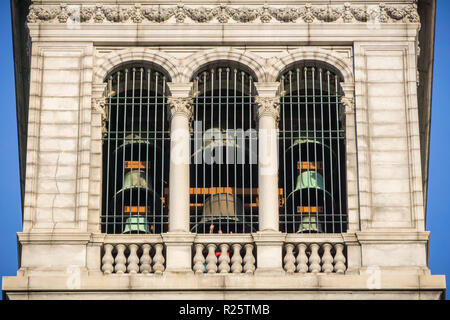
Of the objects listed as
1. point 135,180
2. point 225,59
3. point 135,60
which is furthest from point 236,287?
point 135,60

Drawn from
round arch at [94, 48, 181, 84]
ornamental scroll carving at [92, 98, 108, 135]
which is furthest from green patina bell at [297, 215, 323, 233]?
ornamental scroll carving at [92, 98, 108, 135]

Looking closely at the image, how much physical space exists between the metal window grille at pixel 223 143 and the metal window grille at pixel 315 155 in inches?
33.5

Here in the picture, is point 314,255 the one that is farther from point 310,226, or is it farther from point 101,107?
point 101,107

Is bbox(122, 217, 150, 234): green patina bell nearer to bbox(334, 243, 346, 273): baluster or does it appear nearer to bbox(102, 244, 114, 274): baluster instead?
bbox(102, 244, 114, 274): baluster

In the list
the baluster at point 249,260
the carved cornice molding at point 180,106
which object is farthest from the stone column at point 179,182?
the baluster at point 249,260

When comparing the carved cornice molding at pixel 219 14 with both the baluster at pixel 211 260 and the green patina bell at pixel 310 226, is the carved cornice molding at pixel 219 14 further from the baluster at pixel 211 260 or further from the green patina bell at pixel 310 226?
the baluster at pixel 211 260

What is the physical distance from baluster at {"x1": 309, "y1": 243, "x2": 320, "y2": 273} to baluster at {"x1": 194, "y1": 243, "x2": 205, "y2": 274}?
2.36 metres

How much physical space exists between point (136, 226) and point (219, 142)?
10.6 ft

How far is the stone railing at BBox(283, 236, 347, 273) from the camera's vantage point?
39281 mm

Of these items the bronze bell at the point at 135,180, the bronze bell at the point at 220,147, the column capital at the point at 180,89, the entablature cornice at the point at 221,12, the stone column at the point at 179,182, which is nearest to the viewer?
the stone column at the point at 179,182

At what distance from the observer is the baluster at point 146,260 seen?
39.3 meters

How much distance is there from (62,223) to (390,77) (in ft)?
27.2

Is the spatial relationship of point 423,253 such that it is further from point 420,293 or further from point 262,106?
point 262,106

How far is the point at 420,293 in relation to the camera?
38281 millimetres
